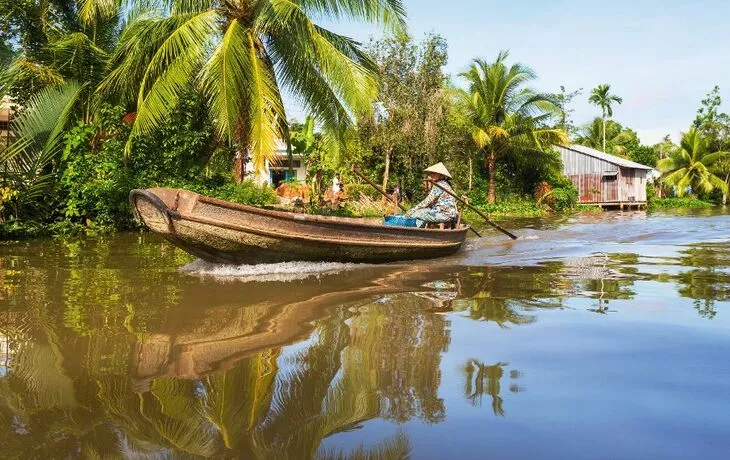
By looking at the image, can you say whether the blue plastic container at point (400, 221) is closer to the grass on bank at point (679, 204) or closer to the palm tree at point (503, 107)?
the palm tree at point (503, 107)

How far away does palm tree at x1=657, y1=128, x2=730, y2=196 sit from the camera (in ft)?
124

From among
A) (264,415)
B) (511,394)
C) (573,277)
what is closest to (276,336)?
(264,415)

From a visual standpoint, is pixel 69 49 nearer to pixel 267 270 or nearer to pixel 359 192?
pixel 267 270

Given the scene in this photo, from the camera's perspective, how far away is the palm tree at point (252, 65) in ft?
36.6

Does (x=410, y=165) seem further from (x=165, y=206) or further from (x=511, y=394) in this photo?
(x=511, y=394)

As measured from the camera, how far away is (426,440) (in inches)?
113

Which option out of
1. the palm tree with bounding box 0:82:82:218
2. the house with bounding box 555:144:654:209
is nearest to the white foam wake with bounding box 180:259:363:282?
the palm tree with bounding box 0:82:82:218

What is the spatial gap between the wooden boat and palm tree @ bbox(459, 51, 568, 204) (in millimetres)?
18263

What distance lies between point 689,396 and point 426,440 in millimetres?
1597

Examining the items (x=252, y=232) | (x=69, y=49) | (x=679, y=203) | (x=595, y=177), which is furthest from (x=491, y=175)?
(x=252, y=232)

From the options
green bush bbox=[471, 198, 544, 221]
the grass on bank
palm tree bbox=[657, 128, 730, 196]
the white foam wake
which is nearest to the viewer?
the white foam wake

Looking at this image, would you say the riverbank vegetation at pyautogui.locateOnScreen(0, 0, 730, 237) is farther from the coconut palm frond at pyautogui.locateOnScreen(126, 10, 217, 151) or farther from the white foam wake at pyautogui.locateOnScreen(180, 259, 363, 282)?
the white foam wake at pyautogui.locateOnScreen(180, 259, 363, 282)

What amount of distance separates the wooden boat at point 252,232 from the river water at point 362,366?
395 mm

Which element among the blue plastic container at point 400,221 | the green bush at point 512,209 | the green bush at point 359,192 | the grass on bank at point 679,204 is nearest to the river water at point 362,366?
the blue plastic container at point 400,221
